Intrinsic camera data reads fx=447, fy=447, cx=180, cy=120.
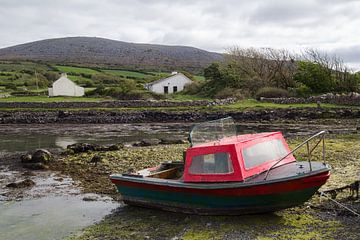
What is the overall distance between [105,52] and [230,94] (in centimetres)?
12196

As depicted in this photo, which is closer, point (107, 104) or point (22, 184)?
point (22, 184)

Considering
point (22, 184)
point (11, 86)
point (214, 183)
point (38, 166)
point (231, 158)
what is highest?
point (11, 86)

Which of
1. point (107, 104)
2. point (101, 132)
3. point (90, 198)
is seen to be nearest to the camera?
point (90, 198)

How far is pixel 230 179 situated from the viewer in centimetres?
1066

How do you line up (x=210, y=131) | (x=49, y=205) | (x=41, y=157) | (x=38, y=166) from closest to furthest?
(x=210, y=131), (x=49, y=205), (x=38, y=166), (x=41, y=157)

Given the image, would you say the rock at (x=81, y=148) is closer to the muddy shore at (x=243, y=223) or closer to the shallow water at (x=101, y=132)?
the shallow water at (x=101, y=132)

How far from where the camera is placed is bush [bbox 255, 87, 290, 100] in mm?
45281

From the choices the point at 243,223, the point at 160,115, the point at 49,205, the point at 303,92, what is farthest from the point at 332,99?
the point at 49,205

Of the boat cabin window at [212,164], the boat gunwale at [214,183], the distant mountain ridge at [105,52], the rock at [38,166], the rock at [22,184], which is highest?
the distant mountain ridge at [105,52]

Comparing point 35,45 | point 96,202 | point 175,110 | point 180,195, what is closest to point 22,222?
point 96,202

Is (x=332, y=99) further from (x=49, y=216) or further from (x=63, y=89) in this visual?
(x=63, y=89)

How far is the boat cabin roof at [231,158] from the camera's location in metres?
10.8

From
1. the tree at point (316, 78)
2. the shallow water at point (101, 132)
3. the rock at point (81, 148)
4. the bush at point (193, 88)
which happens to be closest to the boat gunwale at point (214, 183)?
the rock at point (81, 148)

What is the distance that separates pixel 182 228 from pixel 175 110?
1270 inches
